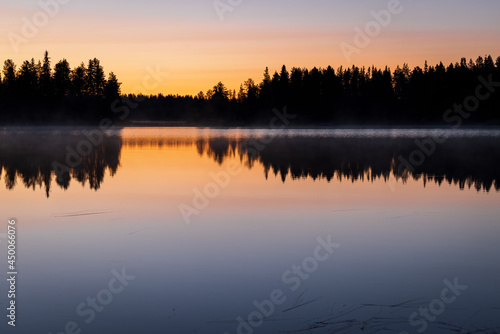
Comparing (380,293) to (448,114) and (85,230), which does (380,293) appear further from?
(448,114)

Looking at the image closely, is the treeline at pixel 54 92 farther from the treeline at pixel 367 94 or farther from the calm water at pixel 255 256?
the calm water at pixel 255 256

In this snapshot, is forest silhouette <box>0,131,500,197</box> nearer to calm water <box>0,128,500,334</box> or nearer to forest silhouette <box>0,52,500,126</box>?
calm water <box>0,128,500,334</box>

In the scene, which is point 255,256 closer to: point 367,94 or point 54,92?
point 54,92

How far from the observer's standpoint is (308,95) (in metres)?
148

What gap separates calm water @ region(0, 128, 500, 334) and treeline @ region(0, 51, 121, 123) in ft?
378

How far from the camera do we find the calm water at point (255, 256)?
7652mm

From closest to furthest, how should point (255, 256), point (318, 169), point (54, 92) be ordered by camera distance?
point (255, 256) < point (318, 169) < point (54, 92)

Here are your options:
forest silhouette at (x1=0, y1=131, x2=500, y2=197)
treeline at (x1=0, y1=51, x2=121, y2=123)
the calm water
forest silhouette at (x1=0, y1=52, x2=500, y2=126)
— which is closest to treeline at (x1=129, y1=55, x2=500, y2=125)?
forest silhouette at (x1=0, y1=52, x2=500, y2=126)

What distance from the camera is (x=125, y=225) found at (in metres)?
13.8

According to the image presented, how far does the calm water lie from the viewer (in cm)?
765

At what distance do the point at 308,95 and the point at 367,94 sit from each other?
58.5 ft

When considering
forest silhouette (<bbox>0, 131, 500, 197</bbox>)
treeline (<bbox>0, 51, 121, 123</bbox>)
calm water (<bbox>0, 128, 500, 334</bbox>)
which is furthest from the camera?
treeline (<bbox>0, 51, 121, 123</bbox>)

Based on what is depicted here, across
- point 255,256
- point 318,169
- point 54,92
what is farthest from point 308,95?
point 255,256

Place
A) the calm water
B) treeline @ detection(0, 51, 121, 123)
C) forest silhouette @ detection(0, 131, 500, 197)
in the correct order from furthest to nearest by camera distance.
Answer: treeline @ detection(0, 51, 121, 123)
forest silhouette @ detection(0, 131, 500, 197)
the calm water
